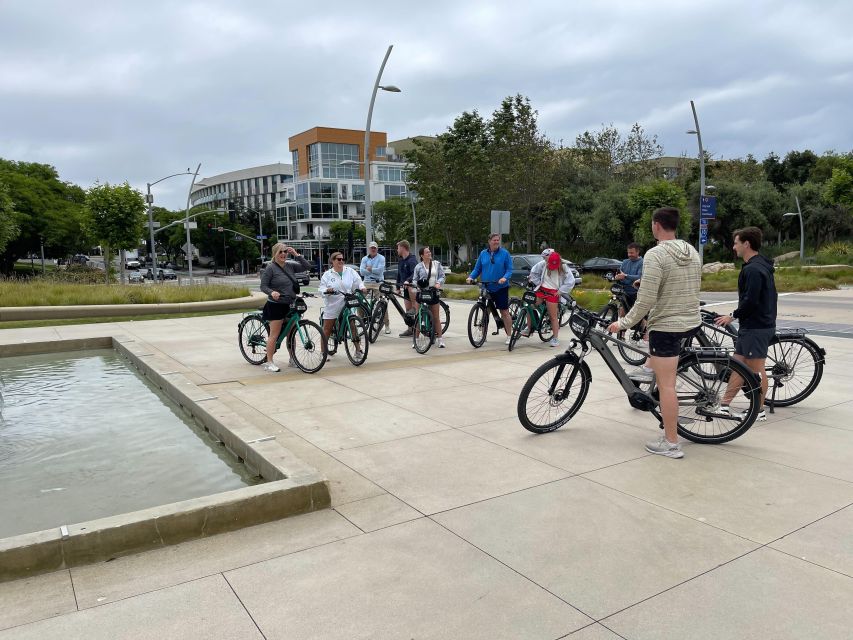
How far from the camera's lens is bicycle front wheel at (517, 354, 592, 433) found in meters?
5.64

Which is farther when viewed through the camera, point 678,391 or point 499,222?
point 499,222

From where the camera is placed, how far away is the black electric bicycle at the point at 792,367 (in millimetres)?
6340

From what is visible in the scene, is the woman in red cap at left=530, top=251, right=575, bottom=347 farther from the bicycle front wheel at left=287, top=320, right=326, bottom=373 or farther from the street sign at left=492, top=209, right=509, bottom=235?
the street sign at left=492, top=209, right=509, bottom=235

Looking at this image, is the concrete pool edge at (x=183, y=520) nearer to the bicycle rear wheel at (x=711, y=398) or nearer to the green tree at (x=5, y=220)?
the bicycle rear wheel at (x=711, y=398)

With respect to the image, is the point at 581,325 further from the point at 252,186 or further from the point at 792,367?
the point at 252,186

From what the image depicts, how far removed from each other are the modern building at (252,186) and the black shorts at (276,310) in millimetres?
98981

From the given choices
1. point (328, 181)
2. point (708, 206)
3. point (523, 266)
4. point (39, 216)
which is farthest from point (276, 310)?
point (328, 181)

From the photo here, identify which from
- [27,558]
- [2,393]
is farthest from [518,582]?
[2,393]

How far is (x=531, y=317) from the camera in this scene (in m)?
11.1

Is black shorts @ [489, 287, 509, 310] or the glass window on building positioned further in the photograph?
the glass window on building

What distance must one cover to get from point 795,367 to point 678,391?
197 cm

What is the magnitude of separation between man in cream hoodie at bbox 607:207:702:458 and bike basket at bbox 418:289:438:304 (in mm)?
5622

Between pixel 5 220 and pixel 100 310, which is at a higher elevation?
pixel 5 220

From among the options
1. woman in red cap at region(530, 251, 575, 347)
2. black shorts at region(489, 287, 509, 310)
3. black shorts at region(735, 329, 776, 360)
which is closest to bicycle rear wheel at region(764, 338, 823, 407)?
black shorts at region(735, 329, 776, 360)
